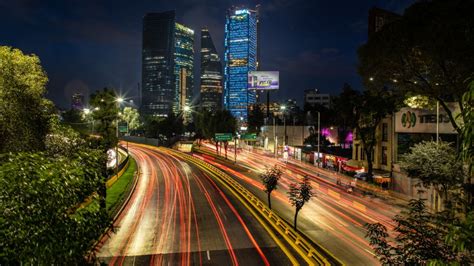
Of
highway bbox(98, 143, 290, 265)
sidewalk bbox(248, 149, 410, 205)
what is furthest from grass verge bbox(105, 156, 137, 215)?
sidewalk bbox(248, 149, 410, 205)

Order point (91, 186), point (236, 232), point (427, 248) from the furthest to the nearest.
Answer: point (236, 232)
point (427, 248)
point (91, 186)

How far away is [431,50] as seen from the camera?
2555 centimetres

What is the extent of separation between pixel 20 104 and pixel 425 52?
28657 mm

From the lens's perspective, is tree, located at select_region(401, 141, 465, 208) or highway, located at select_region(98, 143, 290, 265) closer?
highway, located at select_region(98, 143, 290, 265)

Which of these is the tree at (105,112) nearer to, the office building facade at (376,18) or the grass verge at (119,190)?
the grass verge at (119,190)

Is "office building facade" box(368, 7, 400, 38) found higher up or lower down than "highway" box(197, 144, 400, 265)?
higher up

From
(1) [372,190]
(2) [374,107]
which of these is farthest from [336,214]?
(2) [374,107]

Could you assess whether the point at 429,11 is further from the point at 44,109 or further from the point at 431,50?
the point at 44,109

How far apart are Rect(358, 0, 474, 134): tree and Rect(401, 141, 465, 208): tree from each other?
355 cm

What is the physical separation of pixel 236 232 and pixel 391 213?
614 inches

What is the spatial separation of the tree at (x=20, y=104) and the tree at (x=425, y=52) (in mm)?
26662

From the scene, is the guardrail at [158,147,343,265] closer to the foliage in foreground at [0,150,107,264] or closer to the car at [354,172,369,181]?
the foliage in foreground at [0,150,107,264]

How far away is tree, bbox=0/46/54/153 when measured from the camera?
20.6m

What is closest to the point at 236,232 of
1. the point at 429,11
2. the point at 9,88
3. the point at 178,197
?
the point at 178,197
